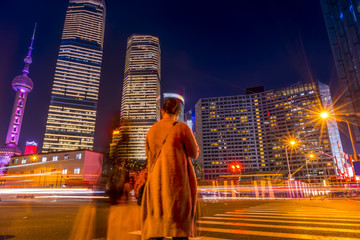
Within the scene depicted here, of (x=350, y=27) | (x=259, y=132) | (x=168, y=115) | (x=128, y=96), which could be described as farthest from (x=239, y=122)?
(x=168, y=115)

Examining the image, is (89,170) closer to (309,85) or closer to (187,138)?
(187,138)

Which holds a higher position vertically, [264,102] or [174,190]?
[264,102]

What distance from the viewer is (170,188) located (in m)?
2.04

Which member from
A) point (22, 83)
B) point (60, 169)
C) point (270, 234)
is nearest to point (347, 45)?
point (270, 234)

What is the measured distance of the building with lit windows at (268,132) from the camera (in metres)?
143

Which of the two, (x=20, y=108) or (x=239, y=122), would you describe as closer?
(x=20, y=108)

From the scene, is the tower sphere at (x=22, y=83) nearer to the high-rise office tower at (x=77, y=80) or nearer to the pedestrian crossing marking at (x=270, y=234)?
the high-rise office tower at (x=77, y=80)

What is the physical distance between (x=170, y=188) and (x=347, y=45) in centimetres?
4399

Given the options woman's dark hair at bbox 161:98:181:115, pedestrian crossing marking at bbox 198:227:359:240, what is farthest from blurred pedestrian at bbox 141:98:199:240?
pedestrian crossing marking at bbox 198:227:359:240

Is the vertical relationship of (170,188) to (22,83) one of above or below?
below

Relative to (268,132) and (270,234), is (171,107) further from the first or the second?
(268,132)

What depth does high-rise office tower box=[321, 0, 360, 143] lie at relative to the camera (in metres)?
30.3

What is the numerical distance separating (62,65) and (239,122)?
468ft

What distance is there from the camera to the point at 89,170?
41.9 metres
